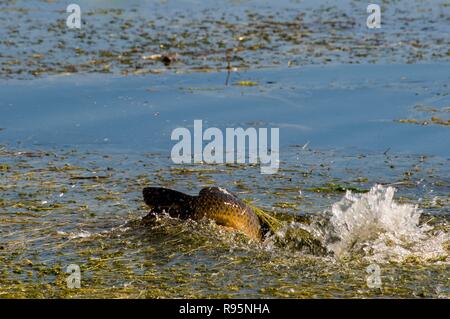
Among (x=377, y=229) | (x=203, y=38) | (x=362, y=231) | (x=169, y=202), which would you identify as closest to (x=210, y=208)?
(x=169, y=202)

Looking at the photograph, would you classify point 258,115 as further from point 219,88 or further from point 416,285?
point 416,285

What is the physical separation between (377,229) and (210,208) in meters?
1.21

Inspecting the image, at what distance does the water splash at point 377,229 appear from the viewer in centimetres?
717

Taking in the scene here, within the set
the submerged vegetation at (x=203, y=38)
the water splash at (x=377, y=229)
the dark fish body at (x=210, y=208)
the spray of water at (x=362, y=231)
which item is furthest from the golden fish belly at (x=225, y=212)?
the submerged vegetation at (x=203, y=38)

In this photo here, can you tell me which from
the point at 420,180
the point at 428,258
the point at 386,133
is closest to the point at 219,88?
the point at 386,133

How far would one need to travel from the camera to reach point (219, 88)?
1184 centimetres

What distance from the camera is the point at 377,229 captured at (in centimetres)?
750

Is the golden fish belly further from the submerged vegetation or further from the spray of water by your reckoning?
the submerged vegetation

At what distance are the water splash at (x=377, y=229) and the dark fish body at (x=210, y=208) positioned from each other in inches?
23.2

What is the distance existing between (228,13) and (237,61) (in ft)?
11.9

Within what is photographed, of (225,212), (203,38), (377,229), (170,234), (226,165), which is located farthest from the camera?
(203,38)

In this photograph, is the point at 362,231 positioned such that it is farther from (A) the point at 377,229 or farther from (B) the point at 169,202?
(B) the point at 169,202

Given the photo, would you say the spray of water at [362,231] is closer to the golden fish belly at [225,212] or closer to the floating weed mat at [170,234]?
the floating weed mat at [170,234]

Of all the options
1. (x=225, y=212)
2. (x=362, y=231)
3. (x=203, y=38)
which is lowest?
(x=362, y=231)
